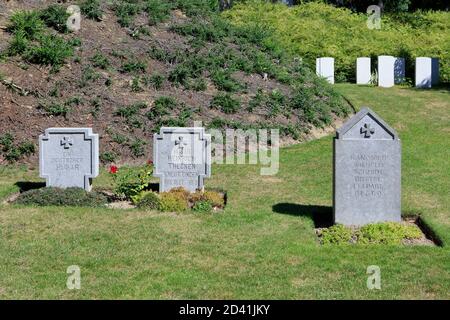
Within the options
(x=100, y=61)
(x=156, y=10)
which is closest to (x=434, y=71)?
(x=156, y=10)

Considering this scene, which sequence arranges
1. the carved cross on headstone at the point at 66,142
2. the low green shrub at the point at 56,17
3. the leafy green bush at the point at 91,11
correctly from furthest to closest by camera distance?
the leafy green bush at the point at 91,11 < the low green shrub at the point at 56,17 < the carved cross on headstone at the point at 66,142

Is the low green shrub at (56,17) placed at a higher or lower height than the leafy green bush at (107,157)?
higher

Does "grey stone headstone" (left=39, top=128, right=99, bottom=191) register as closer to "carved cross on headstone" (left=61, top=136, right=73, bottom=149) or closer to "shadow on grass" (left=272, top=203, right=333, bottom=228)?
"carved cross on headstone" (left=61, top=136, right=73, bottom=149)

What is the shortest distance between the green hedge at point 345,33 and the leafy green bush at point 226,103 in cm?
916

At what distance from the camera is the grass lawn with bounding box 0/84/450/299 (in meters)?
6.95

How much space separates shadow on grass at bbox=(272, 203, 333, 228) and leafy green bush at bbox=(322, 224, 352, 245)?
23.6 inches

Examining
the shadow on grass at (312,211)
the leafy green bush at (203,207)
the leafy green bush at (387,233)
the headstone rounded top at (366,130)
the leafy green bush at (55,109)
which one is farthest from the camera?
the leafy green bush at (55,109)

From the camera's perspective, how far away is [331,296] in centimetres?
671

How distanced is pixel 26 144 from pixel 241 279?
954 cm

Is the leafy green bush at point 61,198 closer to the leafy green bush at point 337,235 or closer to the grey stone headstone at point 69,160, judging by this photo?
the grey stone headstone at point 69,160

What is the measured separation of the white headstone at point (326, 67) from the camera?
25766 mm

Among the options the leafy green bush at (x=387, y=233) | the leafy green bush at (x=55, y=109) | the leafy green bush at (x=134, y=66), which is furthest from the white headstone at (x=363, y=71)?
the leafy green bush at (x=387, y=233)

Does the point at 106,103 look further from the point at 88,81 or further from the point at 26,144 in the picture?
the point at 26,144

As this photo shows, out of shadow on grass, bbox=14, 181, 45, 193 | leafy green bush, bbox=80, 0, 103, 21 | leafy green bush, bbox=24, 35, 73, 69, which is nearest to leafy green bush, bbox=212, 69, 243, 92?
leafy green bush, bbox=24, 35, 73, 69
